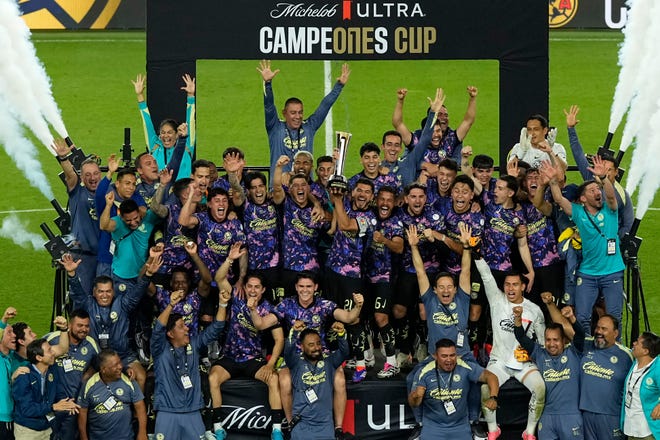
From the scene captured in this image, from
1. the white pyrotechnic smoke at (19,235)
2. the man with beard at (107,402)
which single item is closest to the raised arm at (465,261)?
the man with beard at (107,402)

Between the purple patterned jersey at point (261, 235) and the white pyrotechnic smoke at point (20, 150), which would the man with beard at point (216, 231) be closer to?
the purple patterned jersey at point (261, 235)

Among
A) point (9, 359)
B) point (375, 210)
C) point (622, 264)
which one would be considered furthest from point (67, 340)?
point (622, 264)

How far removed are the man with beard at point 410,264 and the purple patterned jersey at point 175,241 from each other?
2.17 metres

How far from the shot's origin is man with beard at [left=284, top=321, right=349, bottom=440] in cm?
1388

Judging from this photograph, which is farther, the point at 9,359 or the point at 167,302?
the point at 167,302

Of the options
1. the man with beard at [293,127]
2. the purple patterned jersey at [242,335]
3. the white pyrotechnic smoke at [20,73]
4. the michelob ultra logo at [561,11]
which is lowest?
the purple patterned jersey at [242,335]

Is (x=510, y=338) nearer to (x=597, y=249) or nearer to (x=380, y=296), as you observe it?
(x=597, y=249)

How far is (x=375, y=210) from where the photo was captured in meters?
14.4

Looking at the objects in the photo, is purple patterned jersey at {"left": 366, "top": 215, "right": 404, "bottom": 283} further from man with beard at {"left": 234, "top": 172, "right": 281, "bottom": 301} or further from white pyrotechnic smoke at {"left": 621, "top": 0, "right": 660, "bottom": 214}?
white pyrotechnic smoke at {"left": 621, "top": 0, "right": 660, "bottom": 214}

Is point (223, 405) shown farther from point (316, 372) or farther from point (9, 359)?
point (9, 359)

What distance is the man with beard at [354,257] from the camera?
46.5ft

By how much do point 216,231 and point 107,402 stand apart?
2.08 metres

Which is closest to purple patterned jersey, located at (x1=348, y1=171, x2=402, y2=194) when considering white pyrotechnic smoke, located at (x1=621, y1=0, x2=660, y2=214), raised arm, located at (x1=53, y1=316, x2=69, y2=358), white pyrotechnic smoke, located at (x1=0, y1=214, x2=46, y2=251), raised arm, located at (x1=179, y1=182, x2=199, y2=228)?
raised arm, located at (x1=179, y1=182, x2=199, y2=228)

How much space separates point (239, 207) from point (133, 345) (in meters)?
1.78
